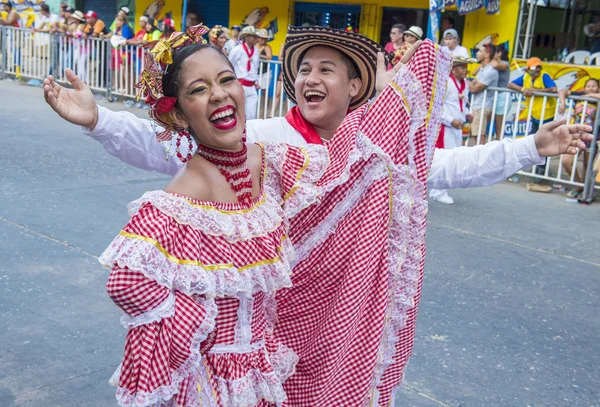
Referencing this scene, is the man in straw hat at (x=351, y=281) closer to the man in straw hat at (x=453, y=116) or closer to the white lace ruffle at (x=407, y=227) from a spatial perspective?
the white lace ruffle at (x=407, y=227)

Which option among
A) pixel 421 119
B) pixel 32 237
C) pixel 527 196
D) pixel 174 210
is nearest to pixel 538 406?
pixel 421 119

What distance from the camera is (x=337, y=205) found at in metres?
2.37

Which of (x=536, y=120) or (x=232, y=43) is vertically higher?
(x=232, y=43)

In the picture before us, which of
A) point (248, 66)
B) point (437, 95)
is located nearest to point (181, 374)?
point (437, 95)

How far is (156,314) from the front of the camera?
6.33ft

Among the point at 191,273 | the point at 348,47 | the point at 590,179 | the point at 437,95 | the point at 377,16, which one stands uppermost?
the point at 377,16

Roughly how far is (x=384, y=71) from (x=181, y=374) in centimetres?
145

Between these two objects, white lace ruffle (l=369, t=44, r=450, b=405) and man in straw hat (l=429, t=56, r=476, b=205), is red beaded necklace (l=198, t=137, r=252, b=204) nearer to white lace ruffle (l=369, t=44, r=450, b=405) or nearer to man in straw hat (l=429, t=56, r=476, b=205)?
white lace ruffle (l=369, t=44, r=450, b=405)

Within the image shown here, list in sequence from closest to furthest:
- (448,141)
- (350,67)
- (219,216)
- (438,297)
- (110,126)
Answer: (219,216)
(110,126)
(350,67)
(438,297)
(448,141)

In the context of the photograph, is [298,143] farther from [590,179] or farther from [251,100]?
[251,100]

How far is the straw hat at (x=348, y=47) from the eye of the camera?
3.03 metres

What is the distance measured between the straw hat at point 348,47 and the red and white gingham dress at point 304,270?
627 millimetres

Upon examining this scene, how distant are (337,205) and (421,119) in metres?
0.42

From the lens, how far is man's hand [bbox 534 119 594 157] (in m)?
2.70
